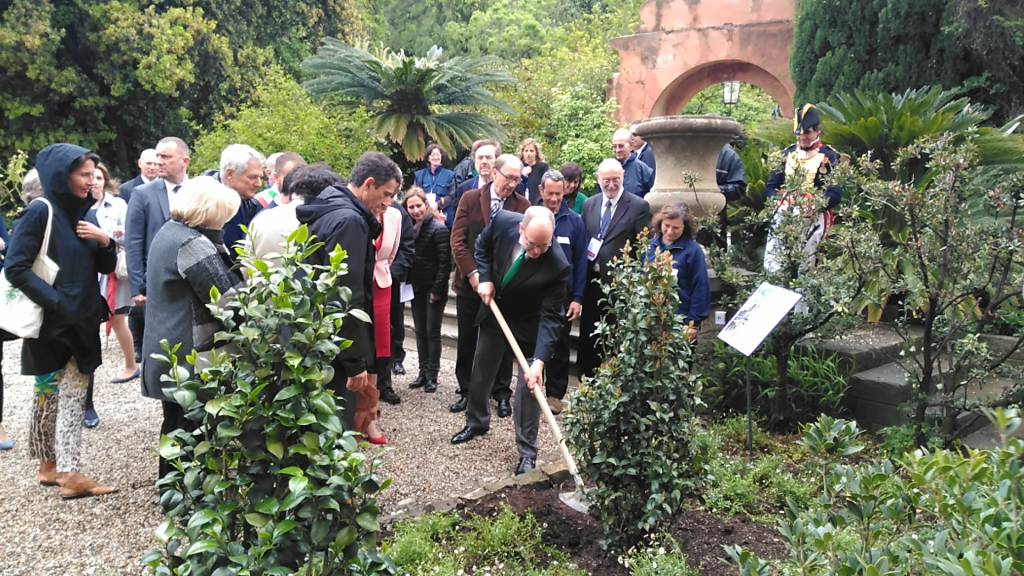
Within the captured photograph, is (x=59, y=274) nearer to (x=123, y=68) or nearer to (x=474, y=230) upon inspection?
(x=474, y=230)

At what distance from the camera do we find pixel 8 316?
403 cm

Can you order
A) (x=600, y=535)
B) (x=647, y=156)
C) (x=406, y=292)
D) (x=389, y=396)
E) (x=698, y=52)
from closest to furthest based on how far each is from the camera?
1. (x=600, y=535)
2. (x=389, y=396)
3. (x=406, y=292)
4. (x=647, y=156)
5. (x=698, y=52)

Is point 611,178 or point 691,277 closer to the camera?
point 691,277

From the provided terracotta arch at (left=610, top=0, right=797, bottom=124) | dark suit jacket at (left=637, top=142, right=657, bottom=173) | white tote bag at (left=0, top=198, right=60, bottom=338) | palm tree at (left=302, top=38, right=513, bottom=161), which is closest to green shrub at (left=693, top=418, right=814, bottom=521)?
dark suit jacket at (left=637, top=142, right=657, bottom=173)

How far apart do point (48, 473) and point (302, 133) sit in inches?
304

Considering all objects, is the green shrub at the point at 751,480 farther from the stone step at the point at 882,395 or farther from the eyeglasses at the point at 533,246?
the eyeglasses at the point at 533,246

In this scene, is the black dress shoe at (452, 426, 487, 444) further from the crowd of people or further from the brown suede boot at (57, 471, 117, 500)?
the brown suede boot at (57, 471, 117, 500)

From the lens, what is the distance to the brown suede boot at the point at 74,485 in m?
4.18

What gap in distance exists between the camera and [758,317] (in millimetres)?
4496

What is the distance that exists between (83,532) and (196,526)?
2.28 m

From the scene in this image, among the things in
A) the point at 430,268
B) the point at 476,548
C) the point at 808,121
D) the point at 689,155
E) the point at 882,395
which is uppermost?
the point at 808,121

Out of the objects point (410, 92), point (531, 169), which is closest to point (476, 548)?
point (531, 169)

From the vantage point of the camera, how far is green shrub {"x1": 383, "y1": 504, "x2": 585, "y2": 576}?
327cm

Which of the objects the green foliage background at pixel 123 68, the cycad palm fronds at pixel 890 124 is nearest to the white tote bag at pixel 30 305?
the cycad palm fronds at pixel 890 124
